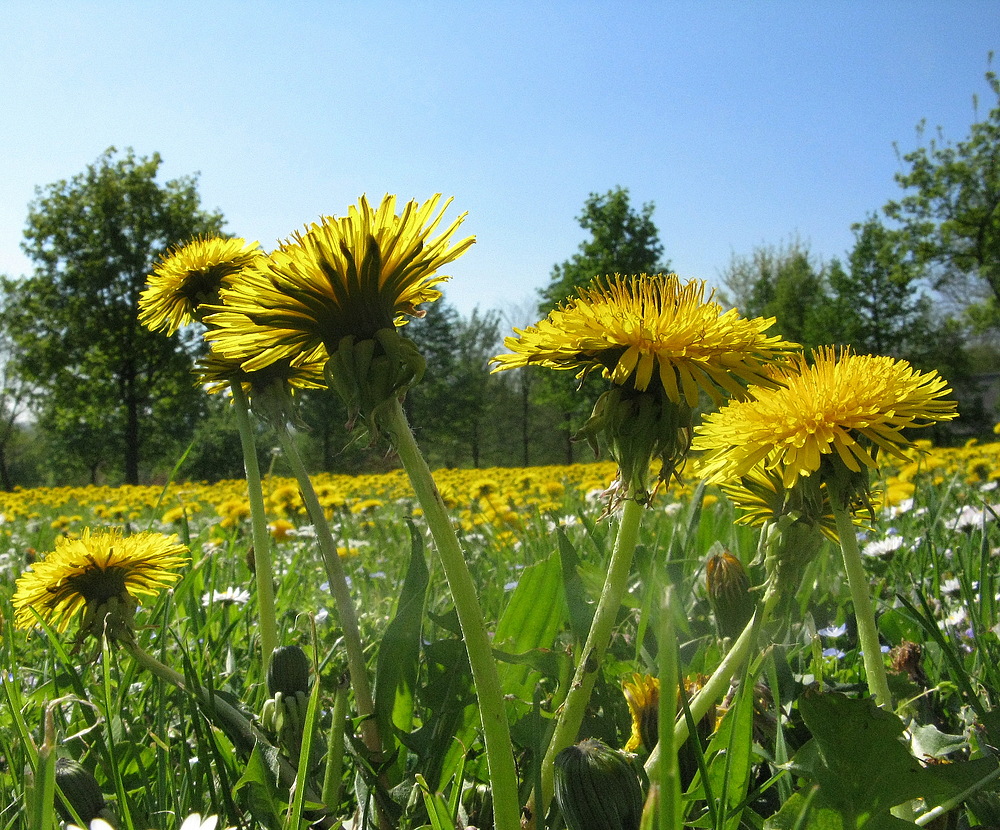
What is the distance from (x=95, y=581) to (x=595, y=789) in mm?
894

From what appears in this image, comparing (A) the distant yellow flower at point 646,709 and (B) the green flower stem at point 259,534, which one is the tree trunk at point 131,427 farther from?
(A) the distant yellow flower at point 646,709

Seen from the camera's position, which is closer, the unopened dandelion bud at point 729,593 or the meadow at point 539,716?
the meadow at point 539,716

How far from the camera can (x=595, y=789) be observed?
26.6 inches

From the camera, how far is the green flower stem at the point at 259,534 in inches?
46.5

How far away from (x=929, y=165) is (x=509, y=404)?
74.4ft

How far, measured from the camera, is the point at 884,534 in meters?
2.60

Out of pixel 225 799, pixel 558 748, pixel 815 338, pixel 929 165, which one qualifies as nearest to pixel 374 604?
pixel 225 799

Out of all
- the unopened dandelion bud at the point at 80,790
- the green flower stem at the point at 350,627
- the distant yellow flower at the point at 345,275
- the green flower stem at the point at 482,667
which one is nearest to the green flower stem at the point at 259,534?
the green flower stem at the point at 350,627

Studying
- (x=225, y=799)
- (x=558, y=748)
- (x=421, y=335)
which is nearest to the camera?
(x=558, y=748)

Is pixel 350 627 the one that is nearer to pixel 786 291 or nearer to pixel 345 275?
pixel 345 275

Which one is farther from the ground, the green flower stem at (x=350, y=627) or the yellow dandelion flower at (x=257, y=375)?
the yellow dandelion flower at (x=257, y=375)

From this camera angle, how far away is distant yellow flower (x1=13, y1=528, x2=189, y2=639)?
1155 millimetres

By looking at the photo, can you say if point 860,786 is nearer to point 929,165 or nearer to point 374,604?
point 374,604

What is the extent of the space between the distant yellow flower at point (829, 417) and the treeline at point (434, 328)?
18.3m
